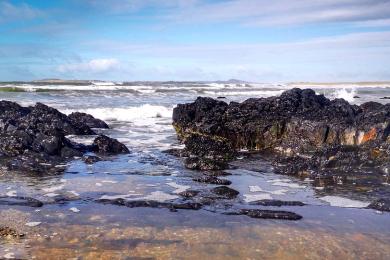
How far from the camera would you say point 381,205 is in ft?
26.3

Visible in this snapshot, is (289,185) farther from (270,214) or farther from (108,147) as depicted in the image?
(108,147)

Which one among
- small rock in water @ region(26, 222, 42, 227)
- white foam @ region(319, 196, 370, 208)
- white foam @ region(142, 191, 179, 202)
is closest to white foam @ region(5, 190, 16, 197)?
small rock in water @ region(26, 222, 42, 227)

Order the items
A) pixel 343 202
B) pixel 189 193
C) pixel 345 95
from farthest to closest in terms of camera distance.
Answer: pixel 345 95 < pixel 189 193 < pixel 343 202

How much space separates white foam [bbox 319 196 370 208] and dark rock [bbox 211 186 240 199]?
5.42 ft

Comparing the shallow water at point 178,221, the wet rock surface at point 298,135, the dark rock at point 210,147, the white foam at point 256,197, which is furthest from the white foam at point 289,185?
the dark rock at point 210,147

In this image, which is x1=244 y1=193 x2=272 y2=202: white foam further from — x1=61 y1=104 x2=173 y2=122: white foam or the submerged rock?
x1=61 y1=104 x2=173 y2=122: white foam

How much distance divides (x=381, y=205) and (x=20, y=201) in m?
6.31

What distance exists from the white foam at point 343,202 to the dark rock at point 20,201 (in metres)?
5.16

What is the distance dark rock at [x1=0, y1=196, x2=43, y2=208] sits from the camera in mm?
8003

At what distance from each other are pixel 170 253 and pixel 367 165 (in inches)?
254

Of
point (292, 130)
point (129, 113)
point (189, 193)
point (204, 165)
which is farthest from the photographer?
point (129, 113)

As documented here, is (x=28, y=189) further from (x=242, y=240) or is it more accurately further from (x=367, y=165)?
(x=367, y=165)

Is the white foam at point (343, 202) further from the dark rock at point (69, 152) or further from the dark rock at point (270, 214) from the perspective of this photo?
the dark rock at point (69, 152)

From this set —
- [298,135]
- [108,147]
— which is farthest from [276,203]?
[108,147]
